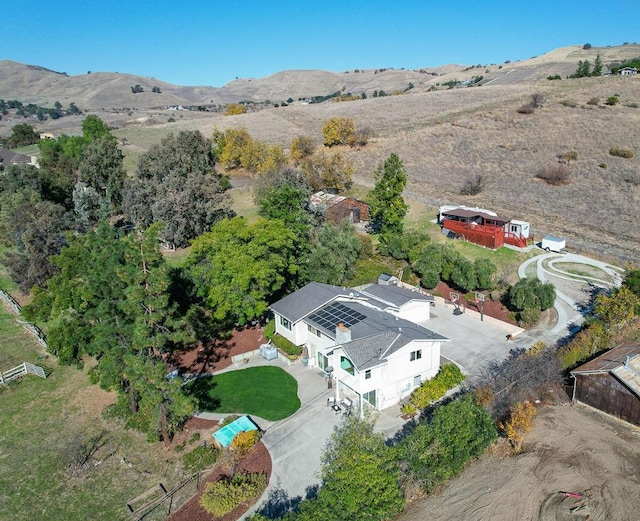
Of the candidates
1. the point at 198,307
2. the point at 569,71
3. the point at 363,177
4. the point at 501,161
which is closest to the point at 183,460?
the point at 198,307

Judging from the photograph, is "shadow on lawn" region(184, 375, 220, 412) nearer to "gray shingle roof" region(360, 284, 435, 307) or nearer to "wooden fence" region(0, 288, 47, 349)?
"gray shingle roof" region(360, 284, 435, 307)

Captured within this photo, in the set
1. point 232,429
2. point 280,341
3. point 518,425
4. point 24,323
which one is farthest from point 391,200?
point 24,323

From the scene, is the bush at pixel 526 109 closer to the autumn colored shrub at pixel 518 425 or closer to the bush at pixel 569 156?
the bush at pixel 569 156

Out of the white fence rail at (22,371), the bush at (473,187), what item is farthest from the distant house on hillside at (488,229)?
the white fence rail at (22,371)

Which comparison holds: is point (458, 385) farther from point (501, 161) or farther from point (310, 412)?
point (501, 161)

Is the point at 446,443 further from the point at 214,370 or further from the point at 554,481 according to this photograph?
the point at 214,370

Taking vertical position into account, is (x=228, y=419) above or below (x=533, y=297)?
below
